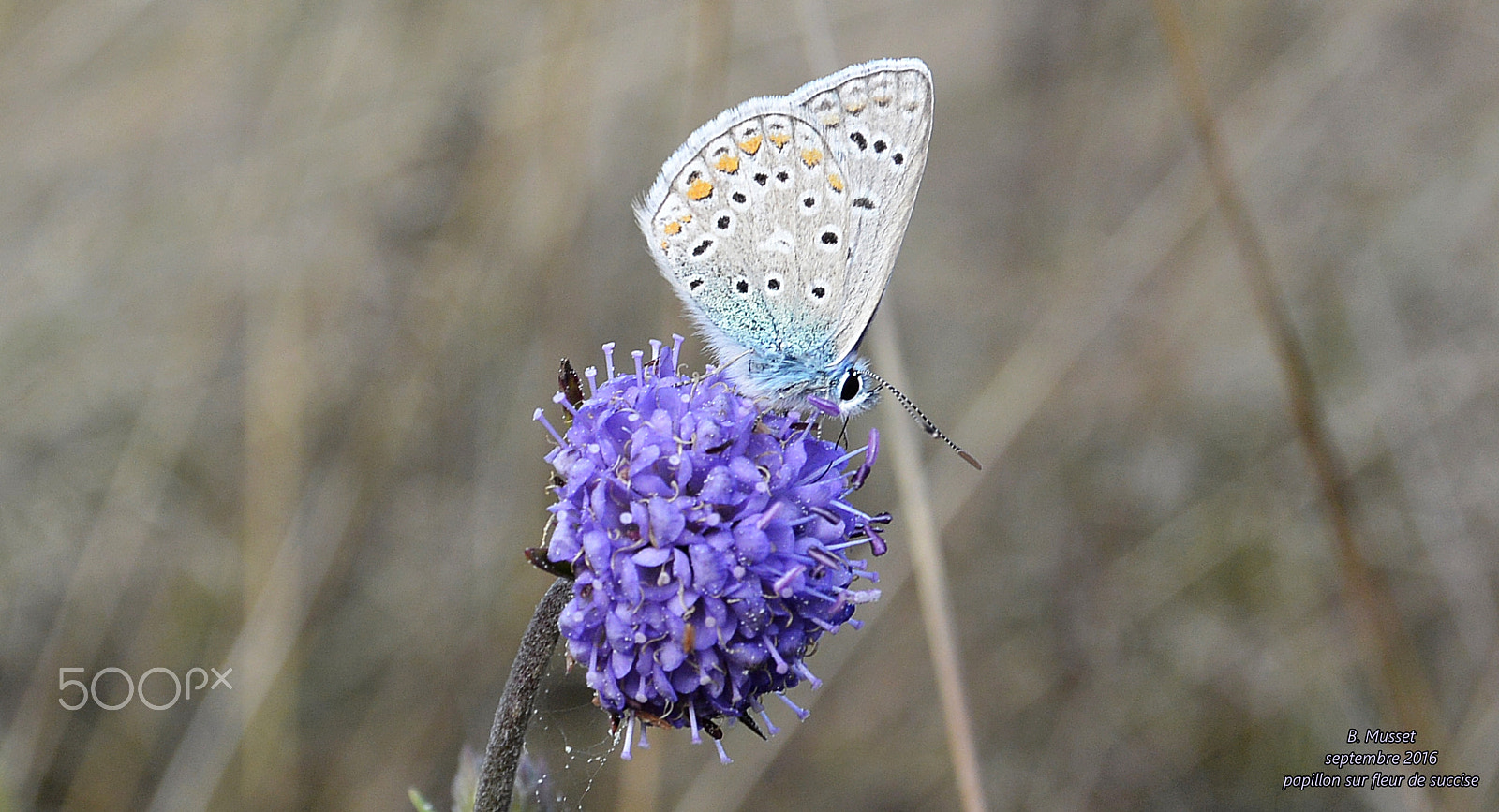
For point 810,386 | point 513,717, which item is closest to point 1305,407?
point 810,386

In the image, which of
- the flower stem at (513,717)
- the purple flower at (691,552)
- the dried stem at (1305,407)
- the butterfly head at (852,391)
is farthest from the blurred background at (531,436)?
the flower stem at (513,717)

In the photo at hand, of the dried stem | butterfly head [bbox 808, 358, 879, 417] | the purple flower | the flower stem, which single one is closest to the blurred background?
the dried stem

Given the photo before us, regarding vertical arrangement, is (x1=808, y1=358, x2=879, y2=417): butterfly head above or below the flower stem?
above

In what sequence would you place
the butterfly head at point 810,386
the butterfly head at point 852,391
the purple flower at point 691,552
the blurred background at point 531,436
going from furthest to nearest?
the blurred background at point 531,436, the butterfly head at point 852,391, the butterfly head at point 810,386, the purple flower at point 691,552

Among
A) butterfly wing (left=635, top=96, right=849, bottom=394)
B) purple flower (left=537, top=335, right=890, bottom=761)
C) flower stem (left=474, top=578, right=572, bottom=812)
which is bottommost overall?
flower stem (left=474, top=578, right=572, bottom=812)

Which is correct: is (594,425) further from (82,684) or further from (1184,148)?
(1184,148)

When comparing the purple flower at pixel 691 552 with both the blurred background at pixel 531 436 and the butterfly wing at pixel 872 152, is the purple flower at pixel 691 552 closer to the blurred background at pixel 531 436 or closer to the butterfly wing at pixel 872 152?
the butterfly wing at pixel 872 152

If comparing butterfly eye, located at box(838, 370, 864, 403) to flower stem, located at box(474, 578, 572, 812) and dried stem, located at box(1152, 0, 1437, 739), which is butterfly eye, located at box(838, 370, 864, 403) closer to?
flower stem, located at box(474, 578, 572, 812)
